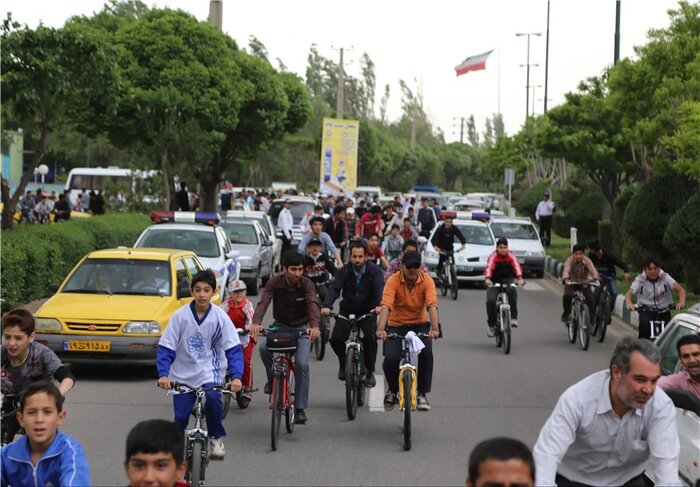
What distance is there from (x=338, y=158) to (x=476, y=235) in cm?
2778

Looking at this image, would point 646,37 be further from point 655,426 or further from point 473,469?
point 473,469

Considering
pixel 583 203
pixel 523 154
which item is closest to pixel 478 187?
pixel 523 154

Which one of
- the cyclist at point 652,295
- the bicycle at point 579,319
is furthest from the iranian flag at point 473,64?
the cyclist at point 652,295

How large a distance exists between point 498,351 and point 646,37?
11712 millimetres

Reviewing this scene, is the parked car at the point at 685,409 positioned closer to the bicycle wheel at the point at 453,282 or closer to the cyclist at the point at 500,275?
the cyclist at the point at 500,275

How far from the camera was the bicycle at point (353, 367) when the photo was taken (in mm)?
11633

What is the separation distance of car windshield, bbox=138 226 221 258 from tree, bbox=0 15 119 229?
120 inches

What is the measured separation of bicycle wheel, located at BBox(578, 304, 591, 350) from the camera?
57.3 ft

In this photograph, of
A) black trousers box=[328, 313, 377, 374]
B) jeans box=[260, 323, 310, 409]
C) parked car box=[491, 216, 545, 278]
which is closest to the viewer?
jeans box=[260, 323, 310, 409]

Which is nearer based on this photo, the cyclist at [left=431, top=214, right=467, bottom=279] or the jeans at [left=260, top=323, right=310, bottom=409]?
the jeans at [left=260, top=323, right=310, bottom=409]

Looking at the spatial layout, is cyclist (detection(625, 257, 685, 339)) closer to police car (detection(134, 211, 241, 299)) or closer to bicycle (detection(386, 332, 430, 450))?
bicycle (detection(386, 332, 430, 450))

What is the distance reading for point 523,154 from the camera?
81062mm

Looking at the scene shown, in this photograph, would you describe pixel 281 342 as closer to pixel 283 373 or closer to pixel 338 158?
pixel 283 373

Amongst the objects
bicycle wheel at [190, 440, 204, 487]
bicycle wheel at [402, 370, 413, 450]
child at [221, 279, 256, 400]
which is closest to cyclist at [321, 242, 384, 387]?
child at [221, 279, 256, 400]
